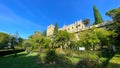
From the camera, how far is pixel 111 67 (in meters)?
14.0

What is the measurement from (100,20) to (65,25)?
20.1 meters

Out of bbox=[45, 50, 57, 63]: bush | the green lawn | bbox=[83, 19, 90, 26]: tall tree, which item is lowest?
the green lawn

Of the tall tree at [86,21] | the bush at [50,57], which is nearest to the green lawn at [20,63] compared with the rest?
the bush at [50,57]

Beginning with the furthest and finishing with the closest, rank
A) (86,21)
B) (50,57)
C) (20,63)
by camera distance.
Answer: (86,21) → (50,57) → (20,63)

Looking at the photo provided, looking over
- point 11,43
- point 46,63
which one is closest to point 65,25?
point 11,43

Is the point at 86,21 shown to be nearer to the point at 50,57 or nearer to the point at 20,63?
the point at 50,57

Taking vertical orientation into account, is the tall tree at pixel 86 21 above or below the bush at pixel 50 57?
above

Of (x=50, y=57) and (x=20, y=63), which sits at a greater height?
(x=50, y=57)

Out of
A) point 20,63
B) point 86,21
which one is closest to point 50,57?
point 20,63

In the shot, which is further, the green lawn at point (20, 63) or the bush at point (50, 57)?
the bush at point (50, 57)

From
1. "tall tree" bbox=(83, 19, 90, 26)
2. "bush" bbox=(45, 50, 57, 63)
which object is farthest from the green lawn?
"tall tree" bbox=(83, 19, 90, 26)

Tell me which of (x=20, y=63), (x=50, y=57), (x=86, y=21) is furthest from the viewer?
(x=86, y=21)

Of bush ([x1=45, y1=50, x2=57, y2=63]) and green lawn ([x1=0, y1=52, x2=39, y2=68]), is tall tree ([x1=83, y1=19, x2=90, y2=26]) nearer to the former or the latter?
green lawn ([x1=0, y1=52, x2=39, y2=68])

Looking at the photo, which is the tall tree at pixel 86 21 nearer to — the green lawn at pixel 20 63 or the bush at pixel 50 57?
the green lawn at pixel 20 63
